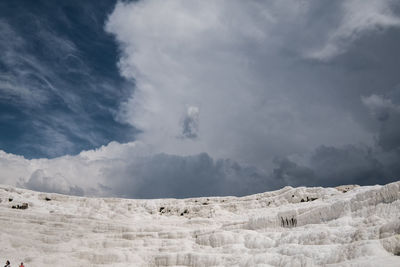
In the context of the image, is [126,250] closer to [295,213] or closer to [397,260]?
[295,213]

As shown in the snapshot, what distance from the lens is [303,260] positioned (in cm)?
2644

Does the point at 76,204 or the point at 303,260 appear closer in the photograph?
the point at 303,260

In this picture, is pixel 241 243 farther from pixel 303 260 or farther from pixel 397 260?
pixel 397 260

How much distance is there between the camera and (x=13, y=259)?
4631 cm

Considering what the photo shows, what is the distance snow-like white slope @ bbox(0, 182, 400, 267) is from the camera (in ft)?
86.2

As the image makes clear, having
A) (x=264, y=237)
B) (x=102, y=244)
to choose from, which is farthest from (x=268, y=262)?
(x=102, y=244)

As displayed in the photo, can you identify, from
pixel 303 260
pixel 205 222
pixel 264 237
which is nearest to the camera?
pixel 303 260

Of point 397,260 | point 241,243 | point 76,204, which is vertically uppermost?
point 76,204

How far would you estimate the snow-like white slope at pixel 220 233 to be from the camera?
26.3 meters

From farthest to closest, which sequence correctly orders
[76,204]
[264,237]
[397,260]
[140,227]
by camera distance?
[76,204] → [140,227] → [264,237] → [397,260]

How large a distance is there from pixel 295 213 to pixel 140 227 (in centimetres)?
2546

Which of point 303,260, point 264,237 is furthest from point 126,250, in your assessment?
point 303,260

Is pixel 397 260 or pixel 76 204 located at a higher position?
pixel 76 204

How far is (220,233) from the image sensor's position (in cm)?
Answer: 4491
